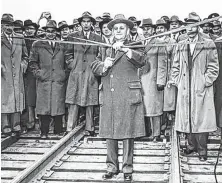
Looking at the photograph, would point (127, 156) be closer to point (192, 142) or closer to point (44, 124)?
point (192, 142)

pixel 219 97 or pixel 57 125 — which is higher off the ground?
pixel 219 97

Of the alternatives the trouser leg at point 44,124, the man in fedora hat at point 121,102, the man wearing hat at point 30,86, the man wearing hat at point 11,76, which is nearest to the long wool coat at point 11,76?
the man wearing hat at point 11,76

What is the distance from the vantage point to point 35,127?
8.91 meters

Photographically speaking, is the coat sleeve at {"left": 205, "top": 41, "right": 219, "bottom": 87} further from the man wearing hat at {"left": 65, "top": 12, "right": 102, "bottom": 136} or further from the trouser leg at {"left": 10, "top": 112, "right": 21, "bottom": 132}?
the trouser leg at {"left": 10, "top": 112, "right": 21, "bottom": 132}

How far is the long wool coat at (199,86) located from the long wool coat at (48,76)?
2619mm

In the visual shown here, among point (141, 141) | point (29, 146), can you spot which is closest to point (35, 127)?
point (29, 146)

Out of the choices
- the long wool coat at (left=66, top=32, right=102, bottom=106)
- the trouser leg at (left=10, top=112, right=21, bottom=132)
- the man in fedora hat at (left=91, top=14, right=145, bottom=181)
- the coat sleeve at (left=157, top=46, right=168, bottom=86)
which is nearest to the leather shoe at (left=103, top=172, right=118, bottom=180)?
the man in fedora hat at (left=91, top=14, right=145, bottom=181)

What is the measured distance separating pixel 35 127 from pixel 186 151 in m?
3.71

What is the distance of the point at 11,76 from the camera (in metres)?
6.96

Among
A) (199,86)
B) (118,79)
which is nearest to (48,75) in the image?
(199,86)

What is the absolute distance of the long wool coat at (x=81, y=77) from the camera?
770 cm

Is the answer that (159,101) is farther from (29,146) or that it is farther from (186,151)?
(29,146)

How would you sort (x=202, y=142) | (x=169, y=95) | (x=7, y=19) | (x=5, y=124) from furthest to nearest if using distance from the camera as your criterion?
(x=169, y=95)
(x=5, y=124)
(x=7, y=19)
(x=202, y=142)

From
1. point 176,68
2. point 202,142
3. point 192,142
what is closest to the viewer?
point 202,142
